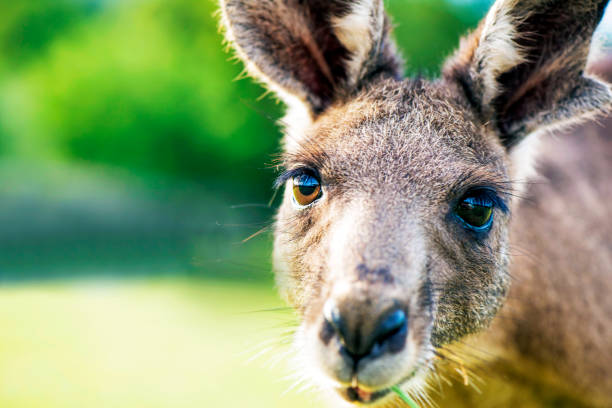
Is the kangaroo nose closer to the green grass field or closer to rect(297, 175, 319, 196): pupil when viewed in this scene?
rect(297, 175, 319, 196): pupil

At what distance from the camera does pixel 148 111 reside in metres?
17.5

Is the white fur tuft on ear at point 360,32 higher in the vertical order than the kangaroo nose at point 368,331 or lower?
higher

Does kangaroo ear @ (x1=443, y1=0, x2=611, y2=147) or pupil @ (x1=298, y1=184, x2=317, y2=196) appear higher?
kangaroo ear @ (x1=443, y1=0, x2=611, y2=147)

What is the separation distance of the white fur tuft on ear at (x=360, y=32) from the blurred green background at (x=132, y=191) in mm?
4922

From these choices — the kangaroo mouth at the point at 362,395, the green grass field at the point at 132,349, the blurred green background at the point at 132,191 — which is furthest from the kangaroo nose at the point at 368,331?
the blurred green background at the point at 132,191

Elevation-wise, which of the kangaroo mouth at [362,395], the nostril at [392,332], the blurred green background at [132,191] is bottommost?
the blurred green background at [132,191]

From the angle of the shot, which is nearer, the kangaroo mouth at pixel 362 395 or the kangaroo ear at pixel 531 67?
the kangaroo mouth at pixel 362 395

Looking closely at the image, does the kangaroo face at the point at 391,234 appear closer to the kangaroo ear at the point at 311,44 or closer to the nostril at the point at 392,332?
the nostril at the point at 392,332

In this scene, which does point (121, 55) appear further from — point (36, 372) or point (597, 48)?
point (597, 48)

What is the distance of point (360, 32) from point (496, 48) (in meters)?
0.93

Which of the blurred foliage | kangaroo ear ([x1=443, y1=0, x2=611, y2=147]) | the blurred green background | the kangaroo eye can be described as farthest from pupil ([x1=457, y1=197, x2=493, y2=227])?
the blurred foliage

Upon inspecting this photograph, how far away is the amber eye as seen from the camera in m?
3.39

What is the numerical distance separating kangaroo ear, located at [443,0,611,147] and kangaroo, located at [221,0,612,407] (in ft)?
0.03

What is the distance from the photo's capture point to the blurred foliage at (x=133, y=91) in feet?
53.6
